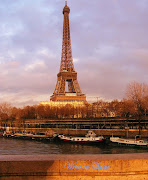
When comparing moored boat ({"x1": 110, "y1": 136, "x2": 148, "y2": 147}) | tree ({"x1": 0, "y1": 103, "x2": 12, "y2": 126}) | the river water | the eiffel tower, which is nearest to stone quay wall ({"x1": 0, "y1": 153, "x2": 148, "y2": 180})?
the river water

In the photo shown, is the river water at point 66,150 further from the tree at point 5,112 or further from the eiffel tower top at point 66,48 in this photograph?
the eiffel tower top at point 66,48

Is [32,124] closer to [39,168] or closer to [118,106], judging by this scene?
[118,106]

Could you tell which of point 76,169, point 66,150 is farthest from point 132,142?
point 76,169

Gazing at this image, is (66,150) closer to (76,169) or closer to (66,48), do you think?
(76,169)

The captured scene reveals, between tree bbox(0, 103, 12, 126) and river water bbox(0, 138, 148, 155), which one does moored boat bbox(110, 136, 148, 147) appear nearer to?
river water bbox(0, 138, 148, 155)

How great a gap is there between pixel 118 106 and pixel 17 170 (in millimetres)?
80019

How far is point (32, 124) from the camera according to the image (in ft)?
277

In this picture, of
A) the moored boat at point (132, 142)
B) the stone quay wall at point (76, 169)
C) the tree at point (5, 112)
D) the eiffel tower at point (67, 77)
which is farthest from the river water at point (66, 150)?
the eiffel tower at point (67, 77)

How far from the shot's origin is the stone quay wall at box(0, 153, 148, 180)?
5254 mm

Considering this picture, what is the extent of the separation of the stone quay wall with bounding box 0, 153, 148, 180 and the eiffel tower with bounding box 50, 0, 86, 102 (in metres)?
126

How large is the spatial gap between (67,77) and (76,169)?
425ft


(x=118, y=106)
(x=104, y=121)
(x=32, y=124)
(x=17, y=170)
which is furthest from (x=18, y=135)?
(x=17, y=170)

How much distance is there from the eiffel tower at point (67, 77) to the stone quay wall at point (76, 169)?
126 metres

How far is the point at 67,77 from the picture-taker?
13425cm
